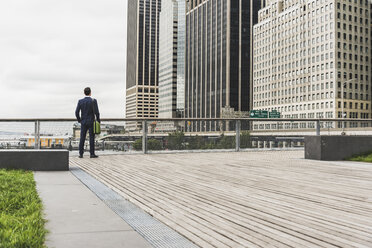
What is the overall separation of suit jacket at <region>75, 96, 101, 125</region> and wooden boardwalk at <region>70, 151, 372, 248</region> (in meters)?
4.06

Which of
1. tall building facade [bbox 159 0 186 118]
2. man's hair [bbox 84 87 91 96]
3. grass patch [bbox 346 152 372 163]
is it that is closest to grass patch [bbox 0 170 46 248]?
man's hair [bbox 84 87 91 96]

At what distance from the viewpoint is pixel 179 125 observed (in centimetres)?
Result: 1386

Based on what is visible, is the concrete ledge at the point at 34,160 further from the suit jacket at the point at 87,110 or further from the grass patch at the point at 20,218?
the suit jacket at the point at 87,110

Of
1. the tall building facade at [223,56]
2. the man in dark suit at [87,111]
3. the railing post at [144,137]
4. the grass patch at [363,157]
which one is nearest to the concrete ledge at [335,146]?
the grass patch at [363,157]

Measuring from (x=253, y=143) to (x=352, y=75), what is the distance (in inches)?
4246

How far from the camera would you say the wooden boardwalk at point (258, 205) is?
294 cm

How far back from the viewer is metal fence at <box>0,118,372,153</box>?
11.6m

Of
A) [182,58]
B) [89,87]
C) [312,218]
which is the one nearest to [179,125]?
[89,87]

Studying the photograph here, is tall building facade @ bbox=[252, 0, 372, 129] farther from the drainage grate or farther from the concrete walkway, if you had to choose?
the concrete walkway

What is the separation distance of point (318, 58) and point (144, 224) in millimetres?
120669

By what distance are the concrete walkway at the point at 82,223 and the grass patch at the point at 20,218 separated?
9 centimetres

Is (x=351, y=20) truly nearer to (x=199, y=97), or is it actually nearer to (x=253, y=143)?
(x=199, y=97)

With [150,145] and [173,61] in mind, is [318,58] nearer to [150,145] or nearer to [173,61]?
[173,61]

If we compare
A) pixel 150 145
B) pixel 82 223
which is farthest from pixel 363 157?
pixel 82 223
